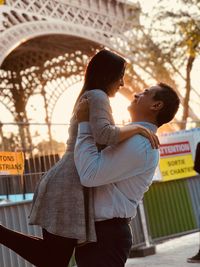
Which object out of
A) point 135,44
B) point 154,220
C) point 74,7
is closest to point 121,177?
point 154,220

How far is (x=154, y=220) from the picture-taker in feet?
28.3

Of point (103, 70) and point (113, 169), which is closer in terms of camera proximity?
point (113, 169)

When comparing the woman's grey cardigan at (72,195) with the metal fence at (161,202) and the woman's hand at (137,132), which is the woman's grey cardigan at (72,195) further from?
the metal fence at (161,202)

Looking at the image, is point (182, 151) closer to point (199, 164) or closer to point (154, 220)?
point (154, 220)

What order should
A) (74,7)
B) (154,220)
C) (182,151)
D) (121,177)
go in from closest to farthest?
(121,177) → (154,220) → (182,151) → (74,7)

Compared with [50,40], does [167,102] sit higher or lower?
lower

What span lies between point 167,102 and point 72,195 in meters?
0.62

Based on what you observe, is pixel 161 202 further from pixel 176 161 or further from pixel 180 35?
pixel 180 35

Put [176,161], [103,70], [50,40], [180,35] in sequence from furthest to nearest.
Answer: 1. [50,40]
2. [180,35]
3. [176,161]
4. [103,70]

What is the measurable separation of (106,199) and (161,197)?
6436mm

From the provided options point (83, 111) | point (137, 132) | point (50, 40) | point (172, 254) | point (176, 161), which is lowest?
point (172, 254)

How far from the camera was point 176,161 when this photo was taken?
9805 mm

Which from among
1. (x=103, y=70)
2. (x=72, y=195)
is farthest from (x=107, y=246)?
(x=103, y=70)

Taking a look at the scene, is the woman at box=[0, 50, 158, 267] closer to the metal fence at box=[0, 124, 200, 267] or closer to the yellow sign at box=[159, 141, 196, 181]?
the metal fence at box=[0, 124, 200, 267]
